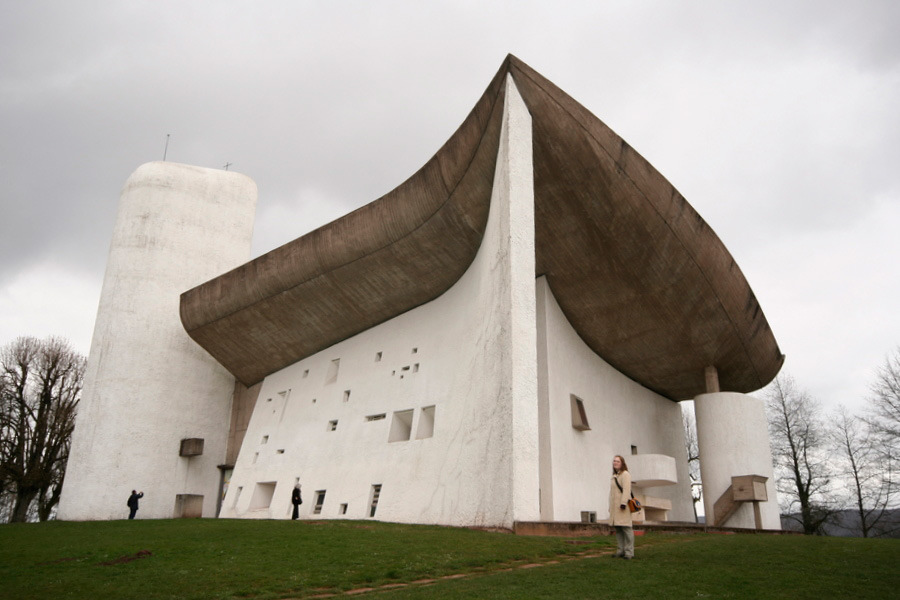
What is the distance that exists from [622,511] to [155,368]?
21111 millimetres

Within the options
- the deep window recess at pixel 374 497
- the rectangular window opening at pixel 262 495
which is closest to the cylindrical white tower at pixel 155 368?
the rectangular window opening at pixel 262 495

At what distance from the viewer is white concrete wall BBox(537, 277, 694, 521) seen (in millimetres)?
16203

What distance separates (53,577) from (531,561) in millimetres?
5569

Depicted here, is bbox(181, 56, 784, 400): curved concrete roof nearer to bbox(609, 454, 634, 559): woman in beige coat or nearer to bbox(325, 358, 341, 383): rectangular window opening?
bbox(325, 358, 341, 383): rectangular window opening

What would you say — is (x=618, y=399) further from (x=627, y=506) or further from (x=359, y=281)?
(x=627, y=506)

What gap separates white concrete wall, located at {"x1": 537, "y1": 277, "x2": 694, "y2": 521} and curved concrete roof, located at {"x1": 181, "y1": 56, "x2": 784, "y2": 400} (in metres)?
0.66

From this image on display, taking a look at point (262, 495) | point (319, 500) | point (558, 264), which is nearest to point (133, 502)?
point (262, 495)

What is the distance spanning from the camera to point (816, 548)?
948 cm

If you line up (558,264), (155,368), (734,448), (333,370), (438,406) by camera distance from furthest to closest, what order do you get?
(155,368) < (333,370) < (734,448) < (558,264) < (438,406)

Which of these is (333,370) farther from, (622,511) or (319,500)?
(622,511)

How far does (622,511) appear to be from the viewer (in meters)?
7.45

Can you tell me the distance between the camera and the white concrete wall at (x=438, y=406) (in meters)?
12.1

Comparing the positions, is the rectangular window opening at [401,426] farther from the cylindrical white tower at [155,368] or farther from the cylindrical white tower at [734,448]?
the cylindrical white tower at [155,368]

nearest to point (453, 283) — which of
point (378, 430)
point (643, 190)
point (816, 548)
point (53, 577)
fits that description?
point (378, 430)
